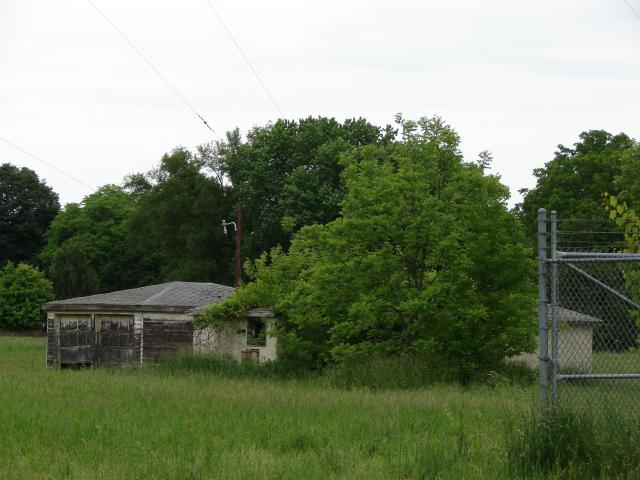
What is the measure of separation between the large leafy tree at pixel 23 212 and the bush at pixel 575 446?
240ft

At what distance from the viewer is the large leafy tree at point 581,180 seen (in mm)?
50594

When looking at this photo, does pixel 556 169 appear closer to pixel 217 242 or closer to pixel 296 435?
pixel 217 242

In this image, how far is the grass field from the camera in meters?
9.94

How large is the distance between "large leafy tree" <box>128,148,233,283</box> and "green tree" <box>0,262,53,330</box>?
9.20m

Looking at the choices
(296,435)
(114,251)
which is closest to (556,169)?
(114,251)

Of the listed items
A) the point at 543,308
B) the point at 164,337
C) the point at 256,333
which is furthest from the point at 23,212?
the point at 543,308

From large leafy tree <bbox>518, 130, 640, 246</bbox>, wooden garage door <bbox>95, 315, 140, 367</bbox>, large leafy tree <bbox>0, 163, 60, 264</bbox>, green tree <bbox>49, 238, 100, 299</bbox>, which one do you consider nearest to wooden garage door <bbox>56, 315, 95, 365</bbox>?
wooden garage door <bbox>95, 315, 140, 367</bbox>

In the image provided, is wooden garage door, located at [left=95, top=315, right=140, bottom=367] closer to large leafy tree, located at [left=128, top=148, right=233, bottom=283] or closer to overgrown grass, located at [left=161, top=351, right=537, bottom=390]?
overgrown grass, located at [left=161, top=351, right=537, bottom=390]

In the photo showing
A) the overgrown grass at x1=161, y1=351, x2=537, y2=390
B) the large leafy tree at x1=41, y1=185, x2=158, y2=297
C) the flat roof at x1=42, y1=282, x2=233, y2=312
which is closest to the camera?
the overgrown grass at x1=161, y1=351, x2=537, y2=390

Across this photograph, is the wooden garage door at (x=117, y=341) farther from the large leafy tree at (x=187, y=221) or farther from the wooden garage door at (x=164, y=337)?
the large leafy tree at (x=187, y=221)

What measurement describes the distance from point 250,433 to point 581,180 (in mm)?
43030

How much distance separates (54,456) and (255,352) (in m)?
21.8

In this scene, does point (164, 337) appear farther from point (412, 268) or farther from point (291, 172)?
point (291, 172)

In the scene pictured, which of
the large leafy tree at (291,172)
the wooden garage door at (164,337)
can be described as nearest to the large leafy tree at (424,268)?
the wooden garage door at (164,337)
